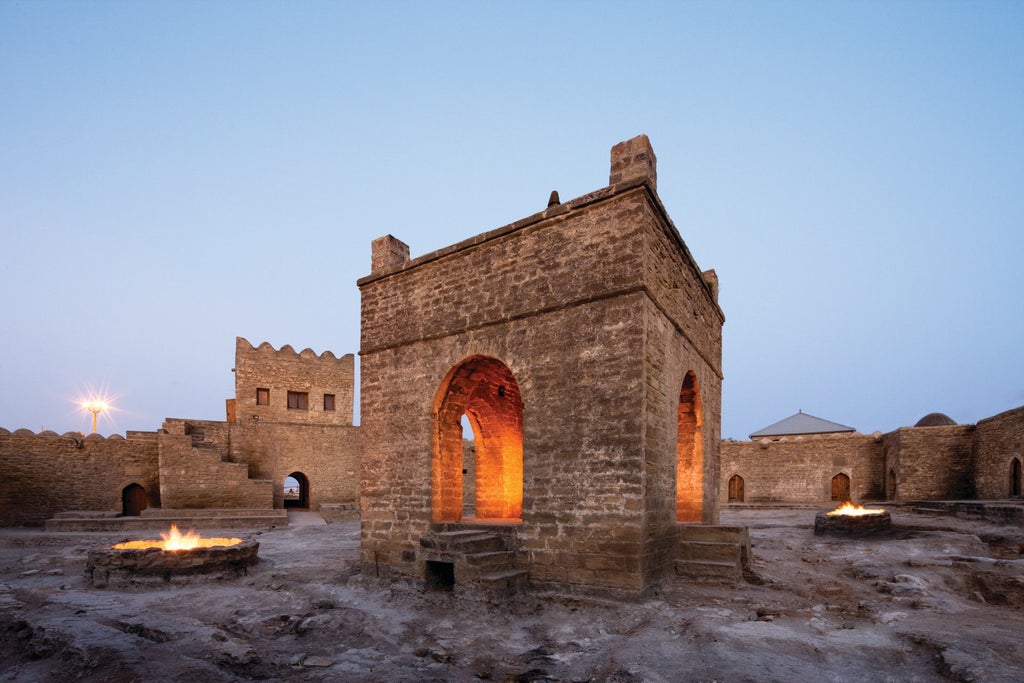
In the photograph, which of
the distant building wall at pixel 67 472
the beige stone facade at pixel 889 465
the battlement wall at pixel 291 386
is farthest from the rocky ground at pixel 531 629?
the battlement wall at pixel 291 386

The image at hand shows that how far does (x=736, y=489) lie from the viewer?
2822cm

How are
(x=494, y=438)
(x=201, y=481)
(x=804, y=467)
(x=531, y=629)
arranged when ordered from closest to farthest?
(x=531, y=629), (x=494, y=438), (x=201, y=481), (x=804, y=467)

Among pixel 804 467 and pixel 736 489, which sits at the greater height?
pixel 804 467

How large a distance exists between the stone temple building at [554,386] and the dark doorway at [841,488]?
60.3 feet

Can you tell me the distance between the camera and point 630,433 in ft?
23.6

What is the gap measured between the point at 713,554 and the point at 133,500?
20559 mm

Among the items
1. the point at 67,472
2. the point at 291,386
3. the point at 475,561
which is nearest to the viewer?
the point at 475,561

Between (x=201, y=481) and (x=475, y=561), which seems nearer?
(x=475, y=561)

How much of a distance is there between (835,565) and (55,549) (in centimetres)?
1702

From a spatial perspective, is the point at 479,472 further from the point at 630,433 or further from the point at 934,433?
the point at 934,433

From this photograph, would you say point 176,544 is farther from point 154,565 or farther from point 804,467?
point 804,467

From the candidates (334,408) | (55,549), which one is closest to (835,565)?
(55,549)

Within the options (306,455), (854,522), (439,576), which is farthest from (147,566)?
(306,455)

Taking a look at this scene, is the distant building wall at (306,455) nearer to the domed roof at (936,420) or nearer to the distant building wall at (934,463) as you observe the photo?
the distant building wall at (934,463)
